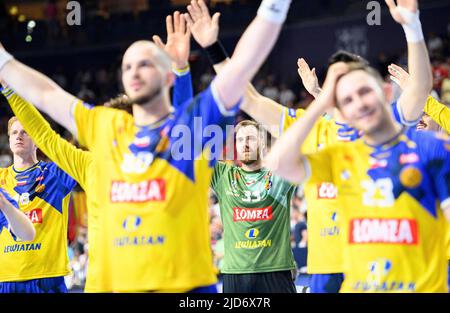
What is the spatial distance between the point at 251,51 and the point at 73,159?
7.89 ft

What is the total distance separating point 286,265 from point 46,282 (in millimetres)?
2321

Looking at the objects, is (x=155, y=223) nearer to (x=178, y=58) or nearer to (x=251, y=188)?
(x=178, y=58)

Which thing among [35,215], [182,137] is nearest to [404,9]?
[182,137]

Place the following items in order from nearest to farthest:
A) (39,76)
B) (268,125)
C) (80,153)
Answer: (39,76)
(80,153)
(268,125)

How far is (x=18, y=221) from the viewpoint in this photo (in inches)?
259

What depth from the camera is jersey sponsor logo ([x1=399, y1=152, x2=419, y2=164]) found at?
4.79m

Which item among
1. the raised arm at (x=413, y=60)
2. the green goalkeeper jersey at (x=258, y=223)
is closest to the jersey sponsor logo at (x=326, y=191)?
the green goalkeeper jersey at (x=258, y=223)

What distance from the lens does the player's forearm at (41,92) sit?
201 inches

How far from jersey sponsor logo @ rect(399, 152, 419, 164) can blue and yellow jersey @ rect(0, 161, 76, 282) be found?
4.00 metres

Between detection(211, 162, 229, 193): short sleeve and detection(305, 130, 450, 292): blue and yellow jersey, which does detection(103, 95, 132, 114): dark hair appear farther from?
detection(305, 130, 450, 292): blue and yellow jersey

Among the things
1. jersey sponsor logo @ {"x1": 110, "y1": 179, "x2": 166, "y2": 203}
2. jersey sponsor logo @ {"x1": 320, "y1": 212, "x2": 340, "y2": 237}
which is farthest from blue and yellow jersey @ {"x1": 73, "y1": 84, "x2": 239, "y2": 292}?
jersey sponsor logo @ {"x1": 320, "y1": 212, "x2": 340, "y2": 237}
